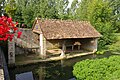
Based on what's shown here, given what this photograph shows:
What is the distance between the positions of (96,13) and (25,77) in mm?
18222

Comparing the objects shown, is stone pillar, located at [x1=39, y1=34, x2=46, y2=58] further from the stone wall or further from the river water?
the stone wall

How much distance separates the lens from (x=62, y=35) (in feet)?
64.8

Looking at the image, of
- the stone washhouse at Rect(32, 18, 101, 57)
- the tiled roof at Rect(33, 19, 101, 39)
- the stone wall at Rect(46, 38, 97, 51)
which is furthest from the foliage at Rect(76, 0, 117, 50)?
the tiled roof at Rect(33, 19, 101, 39)

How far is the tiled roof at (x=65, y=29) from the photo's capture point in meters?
19.3

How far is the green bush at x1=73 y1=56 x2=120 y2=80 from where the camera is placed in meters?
10.2

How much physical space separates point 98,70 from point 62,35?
374 inches

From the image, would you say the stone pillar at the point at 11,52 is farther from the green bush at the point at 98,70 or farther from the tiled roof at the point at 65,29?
the green bush at the point at 98,70

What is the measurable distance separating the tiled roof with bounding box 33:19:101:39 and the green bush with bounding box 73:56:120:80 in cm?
764

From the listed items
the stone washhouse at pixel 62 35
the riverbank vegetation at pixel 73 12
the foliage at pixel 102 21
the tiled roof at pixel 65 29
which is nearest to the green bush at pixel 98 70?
the stone washhouse at pixel 62 35

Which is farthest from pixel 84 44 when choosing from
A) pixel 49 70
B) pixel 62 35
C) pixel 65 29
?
pixel 49 70

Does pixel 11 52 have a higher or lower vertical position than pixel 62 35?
lower

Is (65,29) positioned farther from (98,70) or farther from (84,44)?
(98,70)

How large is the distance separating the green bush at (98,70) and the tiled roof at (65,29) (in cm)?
764

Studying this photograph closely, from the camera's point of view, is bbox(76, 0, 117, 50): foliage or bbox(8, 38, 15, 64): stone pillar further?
bbox(76, 0, 117, 50): foliage
